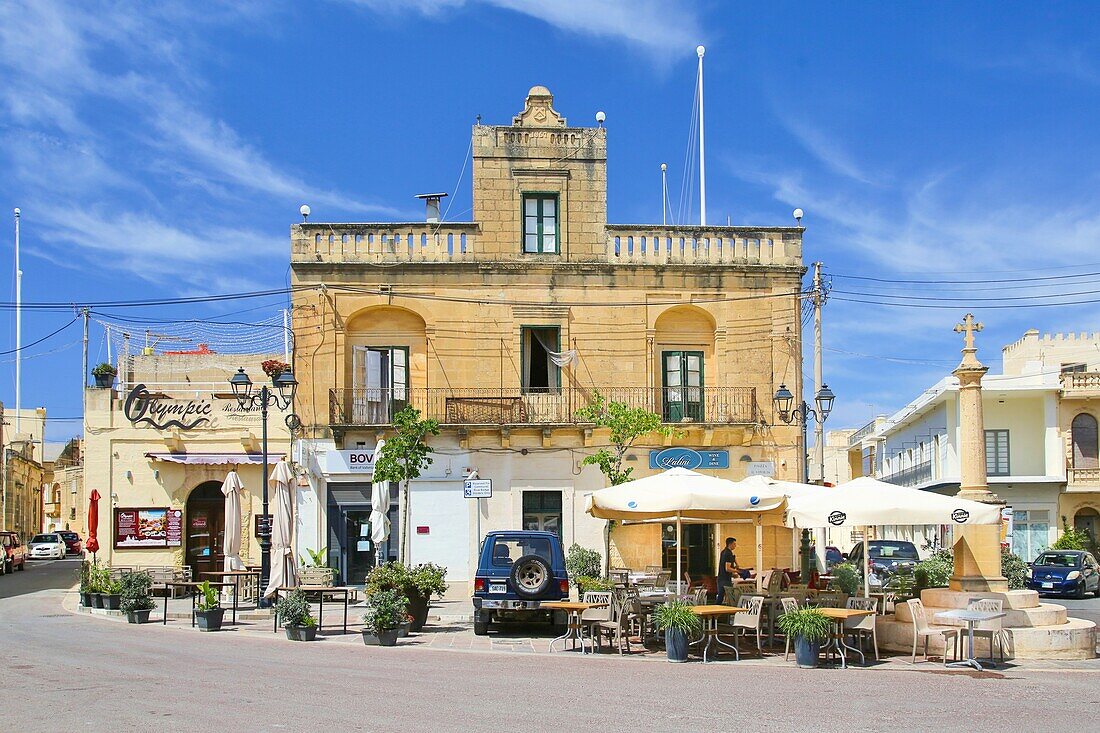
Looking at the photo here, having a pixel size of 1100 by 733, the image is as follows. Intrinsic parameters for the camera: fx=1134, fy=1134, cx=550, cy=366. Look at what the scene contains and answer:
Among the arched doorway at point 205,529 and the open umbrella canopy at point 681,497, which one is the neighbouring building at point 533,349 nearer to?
the arched doorway at point 205,529

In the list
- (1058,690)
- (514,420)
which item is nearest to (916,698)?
(1058,690)

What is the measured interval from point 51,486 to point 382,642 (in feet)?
200

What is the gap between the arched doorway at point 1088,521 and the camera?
4478 centimetres

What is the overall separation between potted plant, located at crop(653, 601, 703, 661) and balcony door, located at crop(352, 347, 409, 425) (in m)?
15.0

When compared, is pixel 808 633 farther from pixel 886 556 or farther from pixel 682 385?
pixel 886 556

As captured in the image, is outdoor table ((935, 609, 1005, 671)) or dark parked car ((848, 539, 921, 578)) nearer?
outdoor table ((935, 609, 1005, 671))

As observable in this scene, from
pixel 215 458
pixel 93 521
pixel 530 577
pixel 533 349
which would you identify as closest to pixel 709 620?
pixel 530 577

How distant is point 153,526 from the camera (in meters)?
30.5

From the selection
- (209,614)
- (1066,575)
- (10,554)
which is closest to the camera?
(209,614)

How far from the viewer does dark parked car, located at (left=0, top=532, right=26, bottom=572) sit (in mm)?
43562

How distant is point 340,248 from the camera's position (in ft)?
98.2

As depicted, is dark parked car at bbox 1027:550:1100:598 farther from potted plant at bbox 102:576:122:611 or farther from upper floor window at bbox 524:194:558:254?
potted plant at bbox 102:576:122:611

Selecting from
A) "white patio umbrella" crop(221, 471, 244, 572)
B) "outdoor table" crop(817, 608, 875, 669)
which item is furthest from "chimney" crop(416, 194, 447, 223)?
"outdoor table" crop(817, 608, 875, 669)

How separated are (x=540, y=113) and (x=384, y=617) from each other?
17227 mm
